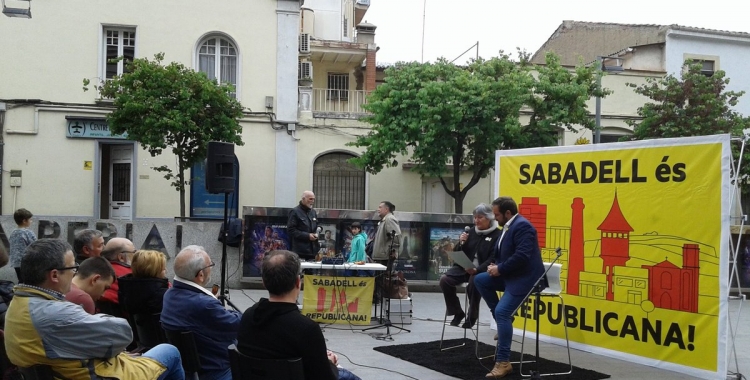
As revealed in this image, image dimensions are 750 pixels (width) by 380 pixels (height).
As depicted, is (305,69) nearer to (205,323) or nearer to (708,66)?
(708,66)

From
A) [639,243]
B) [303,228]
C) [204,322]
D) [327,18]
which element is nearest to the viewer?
[204,322]

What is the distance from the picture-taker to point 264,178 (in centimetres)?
2319

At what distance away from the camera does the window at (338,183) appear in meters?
24.2

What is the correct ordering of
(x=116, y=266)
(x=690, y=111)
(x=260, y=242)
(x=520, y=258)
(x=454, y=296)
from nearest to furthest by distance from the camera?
(x=116, y=266)
(x=520, y=258)
(x=454, y=296)
(x=260, y=242)
(x=690, y=111)

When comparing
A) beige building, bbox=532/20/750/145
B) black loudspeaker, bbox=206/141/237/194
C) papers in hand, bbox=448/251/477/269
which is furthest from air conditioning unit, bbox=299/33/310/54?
papers in hand, bbox=448/251/477/269

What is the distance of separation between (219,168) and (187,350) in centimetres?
511

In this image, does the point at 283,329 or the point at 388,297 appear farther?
the point at 388,297

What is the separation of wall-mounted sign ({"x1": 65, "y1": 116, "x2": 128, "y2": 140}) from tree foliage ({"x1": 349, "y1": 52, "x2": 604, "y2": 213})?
7.32 metres

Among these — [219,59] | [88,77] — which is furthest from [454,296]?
[88,77]

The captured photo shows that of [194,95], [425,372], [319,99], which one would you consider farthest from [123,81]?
[425,372]

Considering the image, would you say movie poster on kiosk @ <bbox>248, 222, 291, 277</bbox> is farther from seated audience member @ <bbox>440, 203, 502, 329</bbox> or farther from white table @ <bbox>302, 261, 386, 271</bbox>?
seated audience member @ <bbox>440, 203, 502, 329</bbox>

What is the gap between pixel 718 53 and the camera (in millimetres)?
30453

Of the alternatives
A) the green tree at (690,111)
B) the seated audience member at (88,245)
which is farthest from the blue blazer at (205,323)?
the green tree at (690,111)

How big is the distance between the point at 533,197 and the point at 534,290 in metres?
2.52
